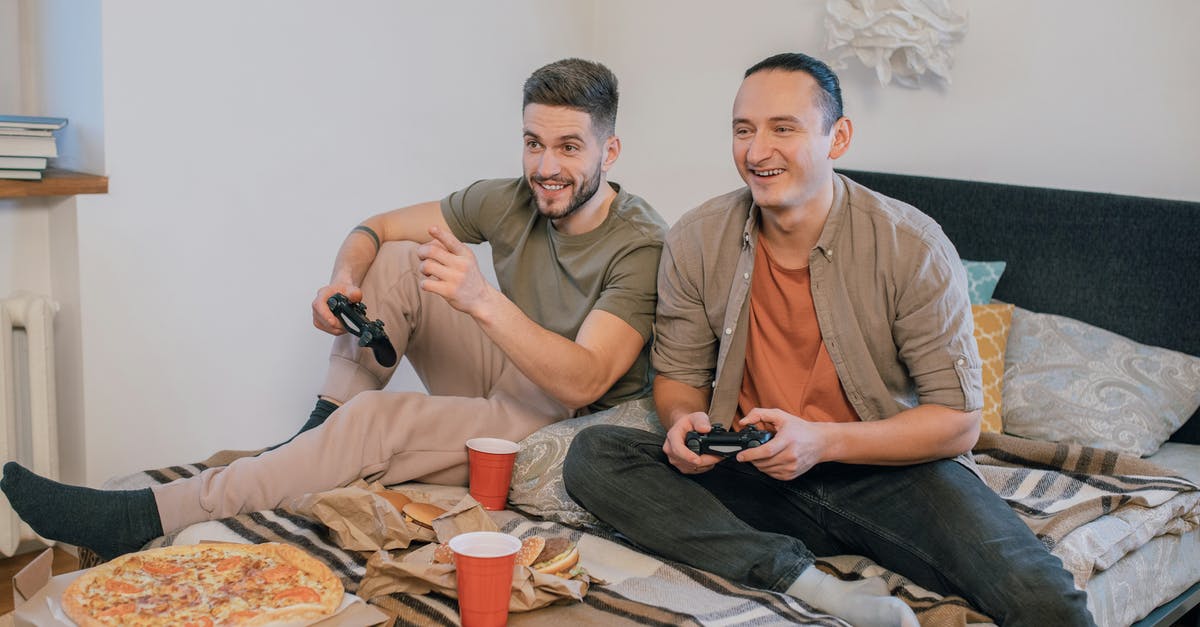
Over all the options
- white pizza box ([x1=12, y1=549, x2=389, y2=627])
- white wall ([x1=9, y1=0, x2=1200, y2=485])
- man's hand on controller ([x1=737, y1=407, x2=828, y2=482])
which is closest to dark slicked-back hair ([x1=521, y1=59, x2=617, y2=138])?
man's hand on controller ([x1=737, y1=407, x2=828, y2=482])

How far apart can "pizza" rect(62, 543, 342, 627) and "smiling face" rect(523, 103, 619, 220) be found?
92 cm

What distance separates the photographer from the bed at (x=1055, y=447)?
181 cm

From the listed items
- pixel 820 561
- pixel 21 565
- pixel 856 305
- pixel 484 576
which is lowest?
pixel 21 565

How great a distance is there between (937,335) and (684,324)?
1.53 ft

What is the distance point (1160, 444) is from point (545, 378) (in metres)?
1.40

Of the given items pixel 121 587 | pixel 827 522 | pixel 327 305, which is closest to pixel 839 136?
pixel 827 522

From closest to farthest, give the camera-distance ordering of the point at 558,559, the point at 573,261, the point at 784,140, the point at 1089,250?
the point at 558,559 → the point at 784,140 → the point at 573,261 → the point at 1089,250

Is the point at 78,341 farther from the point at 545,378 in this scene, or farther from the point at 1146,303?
the point at 1146,303

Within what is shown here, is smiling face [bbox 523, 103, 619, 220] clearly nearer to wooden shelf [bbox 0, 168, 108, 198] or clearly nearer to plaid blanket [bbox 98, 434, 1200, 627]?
plaid blanket [bbox 98, 434, 1200, 627]

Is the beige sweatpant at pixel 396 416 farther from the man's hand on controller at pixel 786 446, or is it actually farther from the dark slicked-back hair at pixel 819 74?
the dark slicked-back hair at pixel 819 74

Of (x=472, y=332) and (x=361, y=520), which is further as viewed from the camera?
(x=472, y=332)

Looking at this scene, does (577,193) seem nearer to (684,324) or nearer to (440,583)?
(684,324)

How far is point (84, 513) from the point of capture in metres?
1.85

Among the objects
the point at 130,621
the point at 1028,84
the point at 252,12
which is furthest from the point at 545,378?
the point at 1028,84
